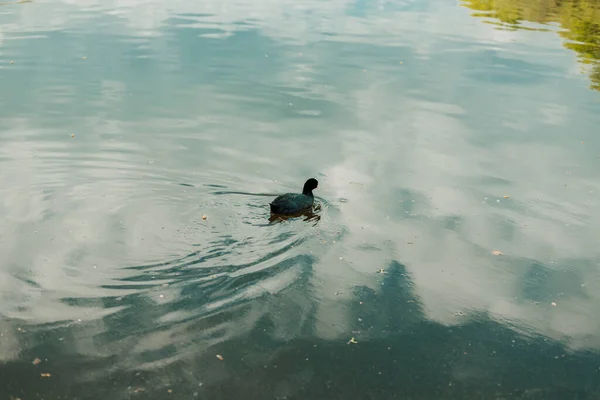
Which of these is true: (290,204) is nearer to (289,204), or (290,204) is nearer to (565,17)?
(289,204)

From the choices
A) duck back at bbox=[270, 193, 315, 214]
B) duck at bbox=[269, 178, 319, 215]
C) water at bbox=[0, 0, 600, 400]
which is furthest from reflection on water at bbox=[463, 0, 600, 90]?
duck back at bbox=[270, 193, 315, 214]

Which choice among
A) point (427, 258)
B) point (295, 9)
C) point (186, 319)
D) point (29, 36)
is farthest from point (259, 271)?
point (295, 9)

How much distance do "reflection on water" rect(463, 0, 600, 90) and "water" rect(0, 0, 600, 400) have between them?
12.1 feet

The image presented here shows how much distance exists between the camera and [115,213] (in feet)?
30.6

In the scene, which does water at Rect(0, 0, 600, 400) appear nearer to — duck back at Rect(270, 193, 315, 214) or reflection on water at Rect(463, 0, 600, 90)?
duck back at Rect(270, 193, 315, 214)

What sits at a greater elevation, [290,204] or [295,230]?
[290,204]

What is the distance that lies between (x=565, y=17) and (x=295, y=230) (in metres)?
24.9

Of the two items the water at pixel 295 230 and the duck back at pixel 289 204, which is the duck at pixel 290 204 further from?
the water at pixel 295 230

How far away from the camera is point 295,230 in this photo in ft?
30.0

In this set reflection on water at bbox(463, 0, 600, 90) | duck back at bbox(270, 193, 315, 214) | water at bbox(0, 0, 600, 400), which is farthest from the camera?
reflection on water at bbox(463, 0, 600, 90)

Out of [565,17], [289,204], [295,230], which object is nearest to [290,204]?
[289,204]

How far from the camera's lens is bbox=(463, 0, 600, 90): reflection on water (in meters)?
21.9

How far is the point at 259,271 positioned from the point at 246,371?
1735 millimetres

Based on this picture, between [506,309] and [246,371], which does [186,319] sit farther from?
[506,309]
